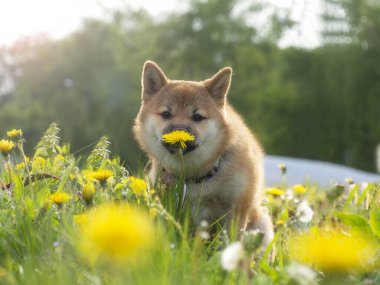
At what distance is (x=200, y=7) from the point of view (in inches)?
1233

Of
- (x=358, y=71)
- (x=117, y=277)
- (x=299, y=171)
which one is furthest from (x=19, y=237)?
(x=358, y=71)

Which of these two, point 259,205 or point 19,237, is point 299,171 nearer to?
point 259,205

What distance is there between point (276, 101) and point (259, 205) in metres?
24.1

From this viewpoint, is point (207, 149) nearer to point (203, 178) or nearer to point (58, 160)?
point (203, 178)

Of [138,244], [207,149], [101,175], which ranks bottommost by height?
[207,149]

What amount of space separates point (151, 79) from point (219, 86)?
1.95ft

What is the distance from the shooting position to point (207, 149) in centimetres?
464

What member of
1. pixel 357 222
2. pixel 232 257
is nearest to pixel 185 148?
pixel 357 222

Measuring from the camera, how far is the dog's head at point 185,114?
15.3 feet

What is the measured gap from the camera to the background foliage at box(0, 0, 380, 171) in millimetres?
26906

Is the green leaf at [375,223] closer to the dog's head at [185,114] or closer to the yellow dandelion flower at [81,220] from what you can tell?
the yellow dandelion flower at [81,220]

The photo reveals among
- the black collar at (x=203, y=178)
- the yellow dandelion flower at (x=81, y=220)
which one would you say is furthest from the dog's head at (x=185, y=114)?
the yellow dandelion flower at (x=81, y=220)

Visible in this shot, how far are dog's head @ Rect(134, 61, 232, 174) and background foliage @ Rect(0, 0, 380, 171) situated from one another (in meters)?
21.3

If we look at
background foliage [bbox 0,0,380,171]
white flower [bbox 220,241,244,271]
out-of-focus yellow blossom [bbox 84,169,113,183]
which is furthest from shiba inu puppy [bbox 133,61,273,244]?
background foliage [bbox 0,0,380,171]
